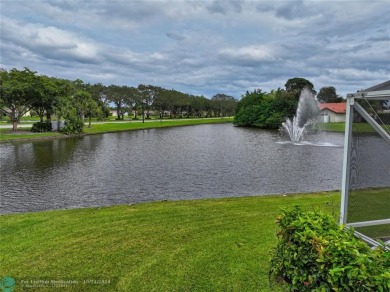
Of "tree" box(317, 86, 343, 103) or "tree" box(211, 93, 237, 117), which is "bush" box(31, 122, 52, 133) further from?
"tree" box(211, 93, 237, 117)

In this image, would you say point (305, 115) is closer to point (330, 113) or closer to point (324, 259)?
point (330, 113)

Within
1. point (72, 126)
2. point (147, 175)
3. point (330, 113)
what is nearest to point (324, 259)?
point (147, 175)

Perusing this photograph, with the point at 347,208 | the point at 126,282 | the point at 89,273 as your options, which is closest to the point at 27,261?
the point at 89,273

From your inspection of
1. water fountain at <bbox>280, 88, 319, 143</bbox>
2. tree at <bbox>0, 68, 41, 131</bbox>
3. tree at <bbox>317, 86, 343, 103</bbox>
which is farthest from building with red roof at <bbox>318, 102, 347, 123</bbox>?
tree at <bbox>0, 68, 41, 131</bbox>

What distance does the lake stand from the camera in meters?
12.5

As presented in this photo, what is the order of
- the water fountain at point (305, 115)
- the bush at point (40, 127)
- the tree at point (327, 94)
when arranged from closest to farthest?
the bush at point (40, 127) → the water fountain at point (305, 115) → the tree at point (327, 94)

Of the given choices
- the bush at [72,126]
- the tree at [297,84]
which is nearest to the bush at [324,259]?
the bush at [72,126]

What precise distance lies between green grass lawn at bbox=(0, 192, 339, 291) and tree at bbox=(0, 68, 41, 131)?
3205cm

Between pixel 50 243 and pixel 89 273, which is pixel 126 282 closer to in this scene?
pixel 89 273

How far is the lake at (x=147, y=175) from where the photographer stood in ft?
41.1

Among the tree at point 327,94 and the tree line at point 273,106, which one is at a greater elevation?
the tree at point 327,94

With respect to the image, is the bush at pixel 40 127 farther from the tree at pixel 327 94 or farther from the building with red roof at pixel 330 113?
the tree at pixel 327 94

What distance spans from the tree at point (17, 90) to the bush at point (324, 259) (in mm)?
38666

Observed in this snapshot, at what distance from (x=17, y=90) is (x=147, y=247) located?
36021mm
